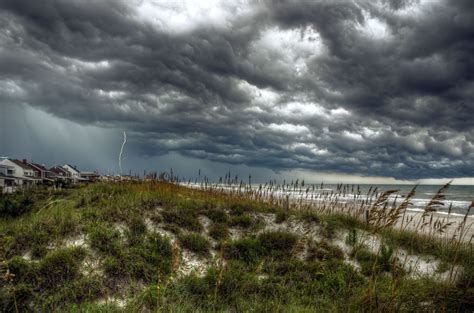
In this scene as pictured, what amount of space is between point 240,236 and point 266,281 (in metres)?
2.57

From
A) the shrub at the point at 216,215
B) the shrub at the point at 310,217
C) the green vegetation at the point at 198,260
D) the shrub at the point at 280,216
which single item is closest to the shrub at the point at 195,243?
the green vegetation at the point at 198,260

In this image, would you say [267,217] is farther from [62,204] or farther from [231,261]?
[62,204]

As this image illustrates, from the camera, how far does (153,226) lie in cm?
943

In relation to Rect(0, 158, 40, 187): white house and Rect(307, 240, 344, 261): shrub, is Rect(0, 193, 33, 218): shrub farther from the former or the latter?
Rect(0, 158, 40, 187): white house

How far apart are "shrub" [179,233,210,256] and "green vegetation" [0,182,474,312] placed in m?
0.03

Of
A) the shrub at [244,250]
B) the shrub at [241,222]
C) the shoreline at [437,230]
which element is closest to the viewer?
the shrub at [244,250]

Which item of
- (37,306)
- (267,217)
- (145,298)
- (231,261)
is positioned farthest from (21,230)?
(267,217)

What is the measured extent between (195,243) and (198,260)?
53 cm

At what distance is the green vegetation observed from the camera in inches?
211

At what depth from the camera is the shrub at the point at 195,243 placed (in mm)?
8812

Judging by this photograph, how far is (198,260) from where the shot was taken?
27.9 feet

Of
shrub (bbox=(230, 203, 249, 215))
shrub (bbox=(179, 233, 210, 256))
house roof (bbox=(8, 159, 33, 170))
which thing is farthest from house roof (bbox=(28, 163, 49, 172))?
shrub (bbox=(179, 233, 210, 256))

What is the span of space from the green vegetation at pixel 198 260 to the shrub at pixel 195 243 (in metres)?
0.03

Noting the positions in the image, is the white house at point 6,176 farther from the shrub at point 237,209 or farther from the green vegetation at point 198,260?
the shrub at point 237,209
